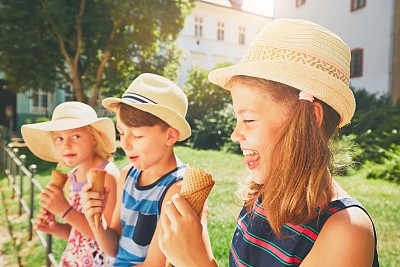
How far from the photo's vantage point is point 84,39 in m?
15.7

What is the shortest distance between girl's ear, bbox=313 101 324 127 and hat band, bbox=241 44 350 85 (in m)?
0.11

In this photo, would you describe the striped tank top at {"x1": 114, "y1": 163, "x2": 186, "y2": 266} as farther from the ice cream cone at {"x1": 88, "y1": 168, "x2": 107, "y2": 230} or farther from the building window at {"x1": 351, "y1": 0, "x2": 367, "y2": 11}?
the building window at {"x1": 351, "y1": 0, "x2": 367, "y2": 11}

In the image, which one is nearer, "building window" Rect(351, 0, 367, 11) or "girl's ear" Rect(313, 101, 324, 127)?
"girl's ear" Rect(313, 101, 324, 127)

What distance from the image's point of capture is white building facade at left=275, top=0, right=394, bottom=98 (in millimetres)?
17859

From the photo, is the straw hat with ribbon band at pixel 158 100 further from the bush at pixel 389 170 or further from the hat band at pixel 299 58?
the bush at pixel 389 170

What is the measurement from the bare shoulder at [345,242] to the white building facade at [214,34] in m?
30.9

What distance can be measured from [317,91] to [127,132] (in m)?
1.16

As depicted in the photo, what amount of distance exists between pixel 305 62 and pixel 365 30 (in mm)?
19942

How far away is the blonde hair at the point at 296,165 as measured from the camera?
130 centimetres

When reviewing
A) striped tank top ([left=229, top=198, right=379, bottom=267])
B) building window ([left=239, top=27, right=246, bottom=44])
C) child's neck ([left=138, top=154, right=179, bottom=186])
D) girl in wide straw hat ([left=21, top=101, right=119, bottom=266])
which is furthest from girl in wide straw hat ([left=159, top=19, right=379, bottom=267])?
building window ([left=239, top=27, right=246, bottom=44])

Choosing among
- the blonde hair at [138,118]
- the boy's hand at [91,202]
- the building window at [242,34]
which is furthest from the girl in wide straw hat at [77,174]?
the building window at [242,34]

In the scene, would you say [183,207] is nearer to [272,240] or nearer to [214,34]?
[272,240]

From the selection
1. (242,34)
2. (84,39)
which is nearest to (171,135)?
(84,39)

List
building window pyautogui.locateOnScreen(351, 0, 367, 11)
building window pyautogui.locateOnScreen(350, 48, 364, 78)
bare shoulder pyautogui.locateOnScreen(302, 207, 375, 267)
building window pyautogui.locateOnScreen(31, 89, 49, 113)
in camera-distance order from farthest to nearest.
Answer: building window pyautogui.locateOnScreen(31, 89, 49, 113) → building window pyautogui.locateOnScreen(350, 48, 364, 78) → building window pyautogui.locateOnScreen(351, 0, 367, 11) → bare shoulder pyautogui.locateOnScreen(302, 207, 375, 267)
